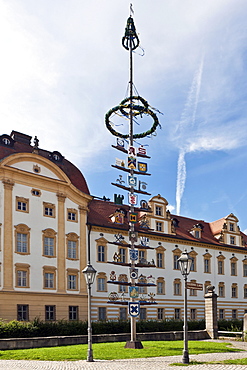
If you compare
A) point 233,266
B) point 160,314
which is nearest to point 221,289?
point 233,266

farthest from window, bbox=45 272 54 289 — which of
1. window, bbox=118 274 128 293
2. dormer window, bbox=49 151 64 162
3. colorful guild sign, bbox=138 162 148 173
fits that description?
colorful guild sign, bbox=138 162 148 173

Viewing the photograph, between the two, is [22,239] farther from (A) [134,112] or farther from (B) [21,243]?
(A) [134,112]

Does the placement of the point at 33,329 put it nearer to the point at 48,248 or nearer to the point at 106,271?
the point at 48,248

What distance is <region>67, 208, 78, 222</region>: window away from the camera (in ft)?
136

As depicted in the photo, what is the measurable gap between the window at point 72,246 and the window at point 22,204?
14.6ft

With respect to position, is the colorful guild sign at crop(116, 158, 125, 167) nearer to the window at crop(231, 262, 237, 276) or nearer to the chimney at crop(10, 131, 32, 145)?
the chimney at crop(10, 131, 32, 145)

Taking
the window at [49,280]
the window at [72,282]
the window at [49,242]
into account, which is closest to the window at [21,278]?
the window at [49,280]

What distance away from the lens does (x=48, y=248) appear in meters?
39.2

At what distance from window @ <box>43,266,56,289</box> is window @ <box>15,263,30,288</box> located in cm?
165

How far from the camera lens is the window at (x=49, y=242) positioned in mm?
39031

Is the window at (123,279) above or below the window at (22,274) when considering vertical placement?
below

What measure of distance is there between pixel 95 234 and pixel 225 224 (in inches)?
729

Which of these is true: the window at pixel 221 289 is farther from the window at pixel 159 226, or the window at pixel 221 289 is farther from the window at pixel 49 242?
the window at pixel 49 242

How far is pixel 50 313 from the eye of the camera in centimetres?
3812
